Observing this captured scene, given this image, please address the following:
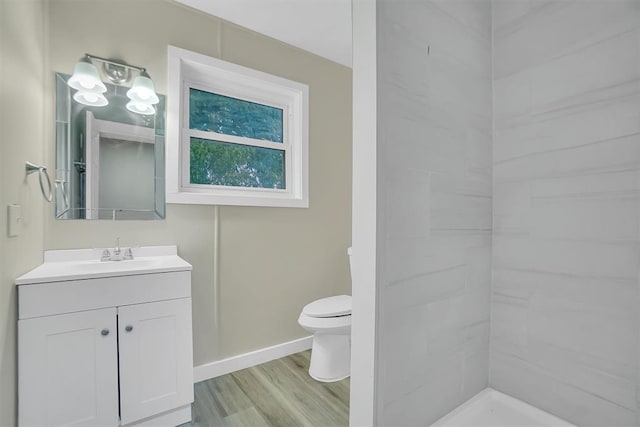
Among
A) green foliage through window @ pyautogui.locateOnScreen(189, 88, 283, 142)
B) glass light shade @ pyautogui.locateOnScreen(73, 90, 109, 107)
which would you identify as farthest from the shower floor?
glass light shade @ pyautogui.locateOnScreen(73, 90, 109, 107)

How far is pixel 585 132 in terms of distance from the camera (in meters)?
0.90

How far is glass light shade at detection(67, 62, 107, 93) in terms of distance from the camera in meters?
1.59

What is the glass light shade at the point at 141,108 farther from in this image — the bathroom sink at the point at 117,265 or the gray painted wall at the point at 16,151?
the bathroom sink at the point at 117,265

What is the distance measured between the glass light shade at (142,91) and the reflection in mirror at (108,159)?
0.15 feet

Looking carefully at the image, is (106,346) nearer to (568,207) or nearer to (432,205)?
(432,205)

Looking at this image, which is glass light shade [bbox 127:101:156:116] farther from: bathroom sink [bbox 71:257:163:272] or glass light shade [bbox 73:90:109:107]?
bathroom sink [bbox 71:257:163:272]

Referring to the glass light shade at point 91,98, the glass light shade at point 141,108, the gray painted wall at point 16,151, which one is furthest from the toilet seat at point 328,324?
the glass light shade at point 91,98

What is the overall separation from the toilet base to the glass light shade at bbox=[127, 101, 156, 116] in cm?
177

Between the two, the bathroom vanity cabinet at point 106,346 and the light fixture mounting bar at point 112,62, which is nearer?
the bathroom vanity cabinet at point 106,346

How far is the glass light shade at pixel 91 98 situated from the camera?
5.39 feet

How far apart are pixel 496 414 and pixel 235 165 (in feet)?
6.74

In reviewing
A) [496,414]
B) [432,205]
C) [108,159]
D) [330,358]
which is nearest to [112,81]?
[108,159]

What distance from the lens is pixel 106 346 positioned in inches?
52.9

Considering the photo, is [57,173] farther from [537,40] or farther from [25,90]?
[537,40]
